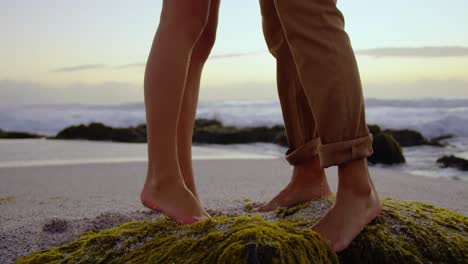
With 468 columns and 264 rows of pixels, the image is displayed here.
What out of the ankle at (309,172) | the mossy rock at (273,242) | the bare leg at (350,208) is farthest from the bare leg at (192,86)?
the bare leg at (350,208)

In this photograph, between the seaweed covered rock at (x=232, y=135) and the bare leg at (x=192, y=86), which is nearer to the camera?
the bare leg at (x=192, y=86)

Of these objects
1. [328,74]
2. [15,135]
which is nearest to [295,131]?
[328,74]

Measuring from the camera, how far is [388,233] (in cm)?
172

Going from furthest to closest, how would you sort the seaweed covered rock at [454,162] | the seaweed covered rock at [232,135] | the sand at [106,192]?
1. the seaweed covered rock at [232,135]
2. the seaweed covered rock at [454,162]
3. the sand at [106,192]

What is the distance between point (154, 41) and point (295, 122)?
68 centimetres

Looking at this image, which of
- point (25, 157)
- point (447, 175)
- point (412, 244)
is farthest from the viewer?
point (25, 157)

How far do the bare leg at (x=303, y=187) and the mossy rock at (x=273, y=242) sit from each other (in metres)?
0.15

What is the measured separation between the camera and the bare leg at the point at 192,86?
1.95 m

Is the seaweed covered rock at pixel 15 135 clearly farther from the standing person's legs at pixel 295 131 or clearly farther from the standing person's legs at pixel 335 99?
the standing person's legs at pixel 335 99

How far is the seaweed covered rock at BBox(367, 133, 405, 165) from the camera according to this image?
5.38 m

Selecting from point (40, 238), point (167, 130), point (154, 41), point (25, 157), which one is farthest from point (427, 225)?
point (25, 157)

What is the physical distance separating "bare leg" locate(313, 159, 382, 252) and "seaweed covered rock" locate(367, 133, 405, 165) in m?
3.77

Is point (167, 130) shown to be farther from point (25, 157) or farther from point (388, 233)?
point (25, 157)

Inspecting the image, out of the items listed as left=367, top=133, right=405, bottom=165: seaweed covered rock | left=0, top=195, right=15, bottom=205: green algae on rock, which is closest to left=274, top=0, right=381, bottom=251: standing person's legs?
left=0, top=195, right=15, bottom=205: green algae on rock
